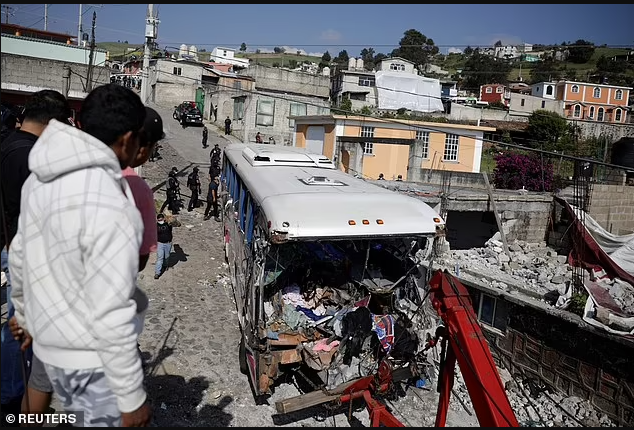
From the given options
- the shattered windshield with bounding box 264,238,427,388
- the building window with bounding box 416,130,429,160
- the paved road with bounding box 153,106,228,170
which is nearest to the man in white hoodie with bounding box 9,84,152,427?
the shattered windshield with bounding box 264,238,427,388

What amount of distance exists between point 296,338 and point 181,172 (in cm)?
1678

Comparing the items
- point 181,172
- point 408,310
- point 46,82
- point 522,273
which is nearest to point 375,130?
point 181,172

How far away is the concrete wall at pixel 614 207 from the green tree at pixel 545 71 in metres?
58.6

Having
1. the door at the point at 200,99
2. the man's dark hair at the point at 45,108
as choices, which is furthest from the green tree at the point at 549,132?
the man's dark hair at the point at 45,108

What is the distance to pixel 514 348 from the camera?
1226 centimetres

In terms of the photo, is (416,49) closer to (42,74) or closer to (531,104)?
(531,104)

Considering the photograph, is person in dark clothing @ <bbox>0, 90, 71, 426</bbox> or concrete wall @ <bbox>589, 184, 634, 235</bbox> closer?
person in dark clothing @ <bbox>0, 90, 71, 426</bbox>

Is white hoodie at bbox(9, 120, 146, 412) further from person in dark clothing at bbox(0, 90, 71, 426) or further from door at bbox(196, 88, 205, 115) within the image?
door at bbox(196, 88, 205, 115)

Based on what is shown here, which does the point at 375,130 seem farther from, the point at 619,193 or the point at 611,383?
the point at 611,383

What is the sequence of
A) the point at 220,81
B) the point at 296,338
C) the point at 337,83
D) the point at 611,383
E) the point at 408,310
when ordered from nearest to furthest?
the point at 296,338 → the point at 408,310 → the point at 611,383 → the point at 220,81 → the point at 337,83

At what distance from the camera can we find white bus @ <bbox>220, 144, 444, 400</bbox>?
583 cm

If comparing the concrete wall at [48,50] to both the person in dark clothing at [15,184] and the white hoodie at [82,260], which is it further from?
the white hoodie at [82,260]

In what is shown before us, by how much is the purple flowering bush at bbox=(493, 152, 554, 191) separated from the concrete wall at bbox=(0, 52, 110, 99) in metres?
20.9

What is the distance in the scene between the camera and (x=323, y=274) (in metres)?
7.16
